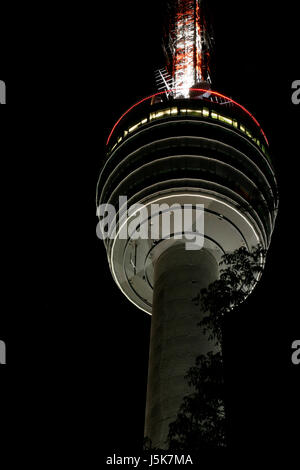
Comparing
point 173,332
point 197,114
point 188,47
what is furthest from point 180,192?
point 188,47

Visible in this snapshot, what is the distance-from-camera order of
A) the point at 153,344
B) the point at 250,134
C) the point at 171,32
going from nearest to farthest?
the point at 153,344, the point at 250,134, the point at 171,32

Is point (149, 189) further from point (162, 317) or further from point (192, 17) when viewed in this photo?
point (192, 17)

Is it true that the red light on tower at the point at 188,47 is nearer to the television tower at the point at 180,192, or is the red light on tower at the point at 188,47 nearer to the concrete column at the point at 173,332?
the television tower at the point at 180,192

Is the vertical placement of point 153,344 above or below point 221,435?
above

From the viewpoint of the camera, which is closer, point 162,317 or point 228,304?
point 228,304

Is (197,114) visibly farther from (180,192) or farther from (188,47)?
(188,47)

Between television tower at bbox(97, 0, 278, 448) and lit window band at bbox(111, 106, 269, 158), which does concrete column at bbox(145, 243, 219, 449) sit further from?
lit window band at bbox(111, 106, 269, 158)
